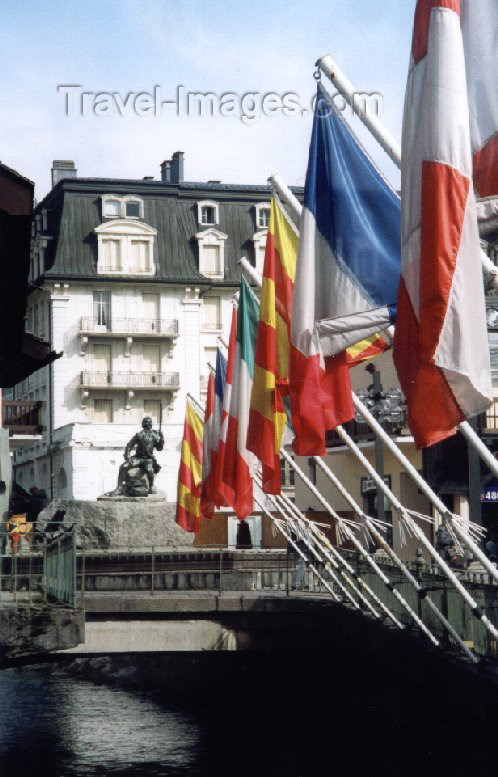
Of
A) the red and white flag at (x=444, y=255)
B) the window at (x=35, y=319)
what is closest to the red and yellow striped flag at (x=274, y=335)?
the red and white flag at (x=444, y=255)

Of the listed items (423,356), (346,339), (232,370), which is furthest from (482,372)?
(232,370)

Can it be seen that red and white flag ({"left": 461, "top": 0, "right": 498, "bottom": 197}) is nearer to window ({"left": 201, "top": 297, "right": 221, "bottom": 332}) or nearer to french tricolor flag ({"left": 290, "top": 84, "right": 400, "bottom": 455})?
french tricolor flag ({"left": 290, "top": 84, "right": 400, "bottom": 455})

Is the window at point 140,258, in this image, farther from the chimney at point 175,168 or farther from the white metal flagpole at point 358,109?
the white metal flagpole at point 358,109

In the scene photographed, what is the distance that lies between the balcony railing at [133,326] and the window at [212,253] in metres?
3.55

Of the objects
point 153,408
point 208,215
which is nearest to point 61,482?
point 153,408

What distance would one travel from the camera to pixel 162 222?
77.1 m

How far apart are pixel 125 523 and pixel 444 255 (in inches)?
1151

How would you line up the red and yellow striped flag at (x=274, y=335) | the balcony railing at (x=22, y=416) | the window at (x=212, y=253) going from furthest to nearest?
the window at (x=212, y=253), the balcony railing at (x=22, y=416), the red and yellow striped flag at (x=274, y=335)

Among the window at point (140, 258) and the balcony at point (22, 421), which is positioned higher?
the window at point (140, 258)

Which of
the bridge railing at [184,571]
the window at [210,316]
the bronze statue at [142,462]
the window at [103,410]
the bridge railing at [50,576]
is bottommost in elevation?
the bridge railing at [50,576]

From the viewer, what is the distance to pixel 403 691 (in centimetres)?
2423

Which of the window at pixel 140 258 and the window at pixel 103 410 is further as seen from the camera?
the window at pixel 140 258

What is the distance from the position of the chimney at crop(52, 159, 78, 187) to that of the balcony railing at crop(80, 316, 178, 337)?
11.9 metres

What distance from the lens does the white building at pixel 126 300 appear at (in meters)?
74.9
